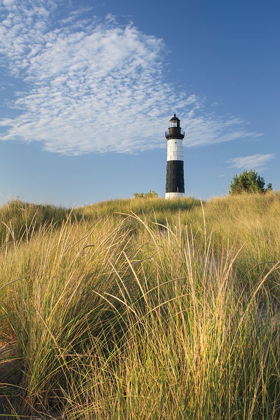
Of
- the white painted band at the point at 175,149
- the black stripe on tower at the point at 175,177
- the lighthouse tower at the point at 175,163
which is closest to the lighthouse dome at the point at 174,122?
the lighthouse tower at the point at 175,163

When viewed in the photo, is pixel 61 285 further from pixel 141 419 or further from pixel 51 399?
pixel 141 419

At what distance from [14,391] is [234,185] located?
16149mm

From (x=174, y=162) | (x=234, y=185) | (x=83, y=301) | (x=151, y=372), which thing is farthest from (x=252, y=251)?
(x=174, y=162)

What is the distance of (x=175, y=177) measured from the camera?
65.8ft

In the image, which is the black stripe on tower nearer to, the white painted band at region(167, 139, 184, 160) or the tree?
the white painted band at region(167, 139, 184, 160)

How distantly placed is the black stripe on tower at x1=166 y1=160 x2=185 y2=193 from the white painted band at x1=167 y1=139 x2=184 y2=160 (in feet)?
0.88

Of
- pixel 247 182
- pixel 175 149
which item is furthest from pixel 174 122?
pixel 247 182

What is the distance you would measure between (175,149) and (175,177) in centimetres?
181

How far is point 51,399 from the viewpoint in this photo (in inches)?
68.5

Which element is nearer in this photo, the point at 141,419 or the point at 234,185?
the point at 141,419

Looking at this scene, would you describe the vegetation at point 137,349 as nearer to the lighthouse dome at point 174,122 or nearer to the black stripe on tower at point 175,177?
the black stripe on tower at point 175,177

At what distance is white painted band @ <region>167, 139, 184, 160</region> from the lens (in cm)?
2027

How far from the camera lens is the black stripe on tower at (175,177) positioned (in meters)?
20.0

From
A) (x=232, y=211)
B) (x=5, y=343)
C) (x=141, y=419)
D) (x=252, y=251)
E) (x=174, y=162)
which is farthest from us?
(x=174, y=162)
